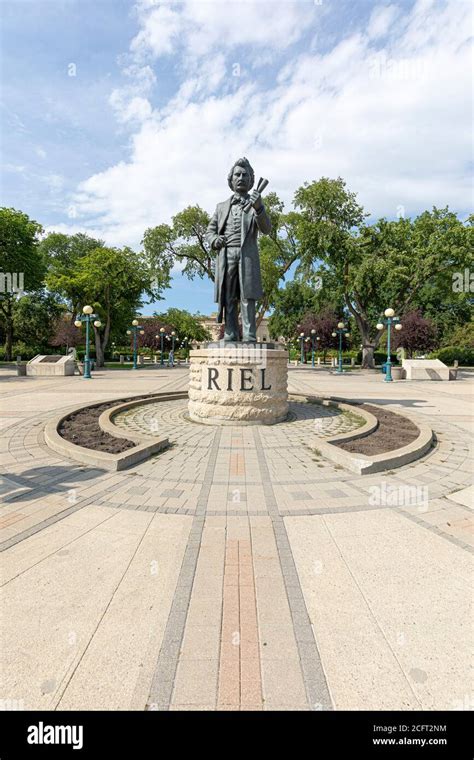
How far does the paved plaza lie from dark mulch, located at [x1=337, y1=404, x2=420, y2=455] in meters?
0.77

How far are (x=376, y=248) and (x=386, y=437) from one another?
1037 inches

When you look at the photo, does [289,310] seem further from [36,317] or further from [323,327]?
[36,317]

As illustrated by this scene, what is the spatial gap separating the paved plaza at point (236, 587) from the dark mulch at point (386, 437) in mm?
772

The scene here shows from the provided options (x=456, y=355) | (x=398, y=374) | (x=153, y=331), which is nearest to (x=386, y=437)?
(x=398, y=374)

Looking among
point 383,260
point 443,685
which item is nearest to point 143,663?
point 443,685

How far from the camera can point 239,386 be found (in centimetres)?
769

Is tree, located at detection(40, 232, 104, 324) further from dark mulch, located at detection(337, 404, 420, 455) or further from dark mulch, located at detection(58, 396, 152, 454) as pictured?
dark mulch, located at detection(337, 404, 420, 455)

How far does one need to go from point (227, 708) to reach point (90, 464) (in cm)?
412

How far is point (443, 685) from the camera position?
6.08ft

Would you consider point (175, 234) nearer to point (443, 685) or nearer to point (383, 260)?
point (383, 260)

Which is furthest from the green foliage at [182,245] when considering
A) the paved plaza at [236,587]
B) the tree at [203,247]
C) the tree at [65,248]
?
the paved plaza at [236,587]

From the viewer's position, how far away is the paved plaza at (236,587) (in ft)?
6.06

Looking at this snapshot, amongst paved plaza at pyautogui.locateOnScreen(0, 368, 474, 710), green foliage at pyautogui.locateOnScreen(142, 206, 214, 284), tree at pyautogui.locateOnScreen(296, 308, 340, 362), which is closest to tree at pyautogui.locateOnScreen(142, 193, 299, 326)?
green foliage at pyautogui.locateOnScreen(142, 206, 214, 284)

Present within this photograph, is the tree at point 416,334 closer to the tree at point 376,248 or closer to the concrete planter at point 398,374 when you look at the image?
the tree at point 376,248
